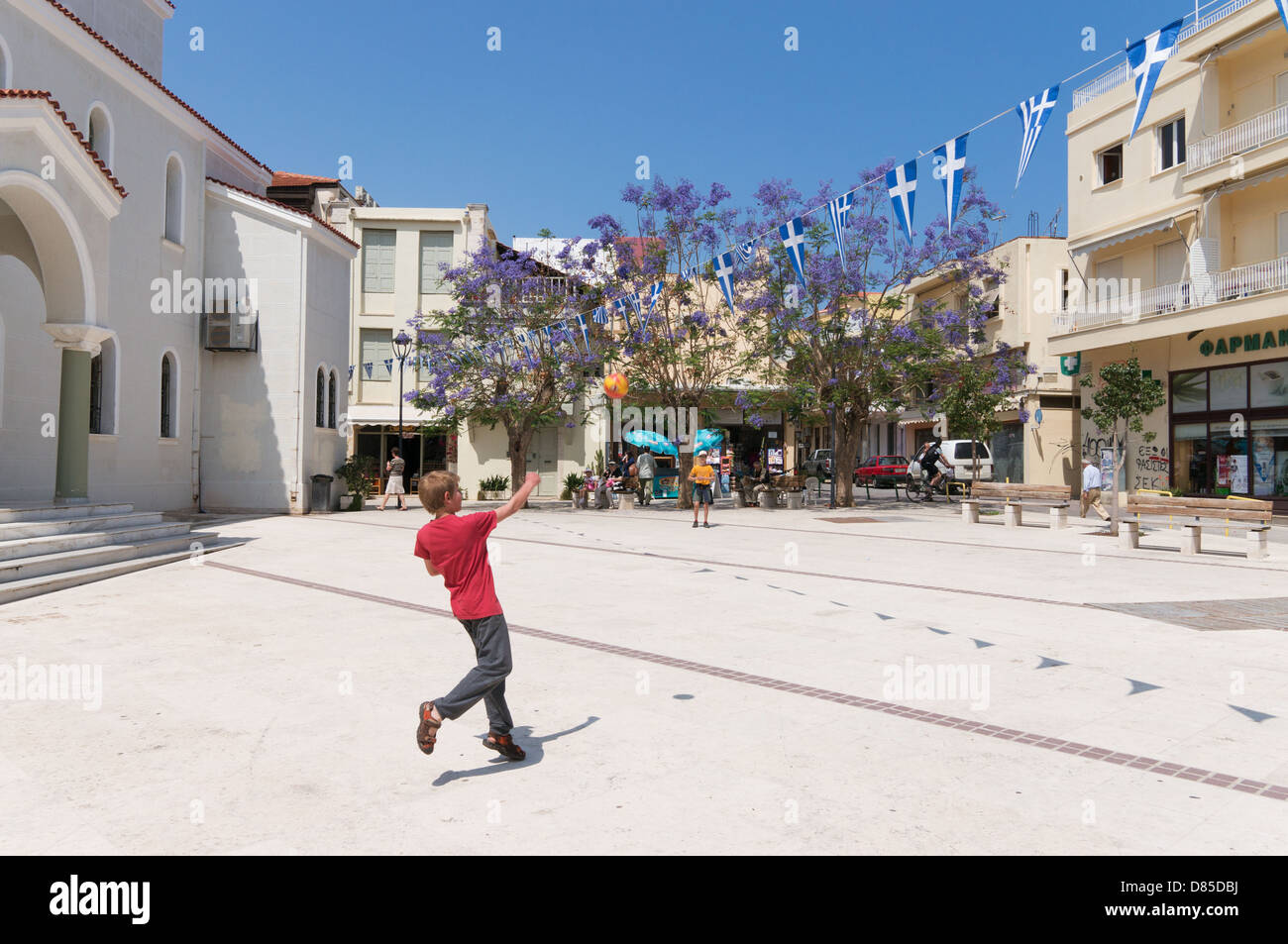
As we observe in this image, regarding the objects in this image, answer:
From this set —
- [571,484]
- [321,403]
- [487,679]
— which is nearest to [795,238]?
[321,403]

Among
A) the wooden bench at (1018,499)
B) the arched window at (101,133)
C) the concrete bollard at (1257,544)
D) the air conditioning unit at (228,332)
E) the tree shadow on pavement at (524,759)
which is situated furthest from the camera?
the air conditioning unit at (228,332)

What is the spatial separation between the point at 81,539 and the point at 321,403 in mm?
11629

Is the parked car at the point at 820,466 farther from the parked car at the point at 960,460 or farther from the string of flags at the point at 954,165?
the string of flags at the point at 954,165

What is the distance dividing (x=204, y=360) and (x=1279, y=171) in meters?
25.3

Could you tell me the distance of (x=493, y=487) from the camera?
33.8m

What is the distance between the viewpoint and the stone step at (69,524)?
10438mm

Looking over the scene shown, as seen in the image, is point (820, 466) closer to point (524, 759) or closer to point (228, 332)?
point (228, 332)

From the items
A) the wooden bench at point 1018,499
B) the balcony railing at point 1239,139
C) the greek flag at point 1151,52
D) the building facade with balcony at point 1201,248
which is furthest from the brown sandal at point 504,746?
the balcony railing at point 1239,139

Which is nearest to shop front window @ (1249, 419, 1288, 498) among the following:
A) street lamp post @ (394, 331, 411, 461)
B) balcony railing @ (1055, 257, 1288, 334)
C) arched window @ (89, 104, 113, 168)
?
balcony railing @ (1055, 257, 1288, 334)

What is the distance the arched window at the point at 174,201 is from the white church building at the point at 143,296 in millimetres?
38

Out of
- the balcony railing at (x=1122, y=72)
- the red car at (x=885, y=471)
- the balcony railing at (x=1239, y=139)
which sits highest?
the balcony railing at (x=1122, y=72)
